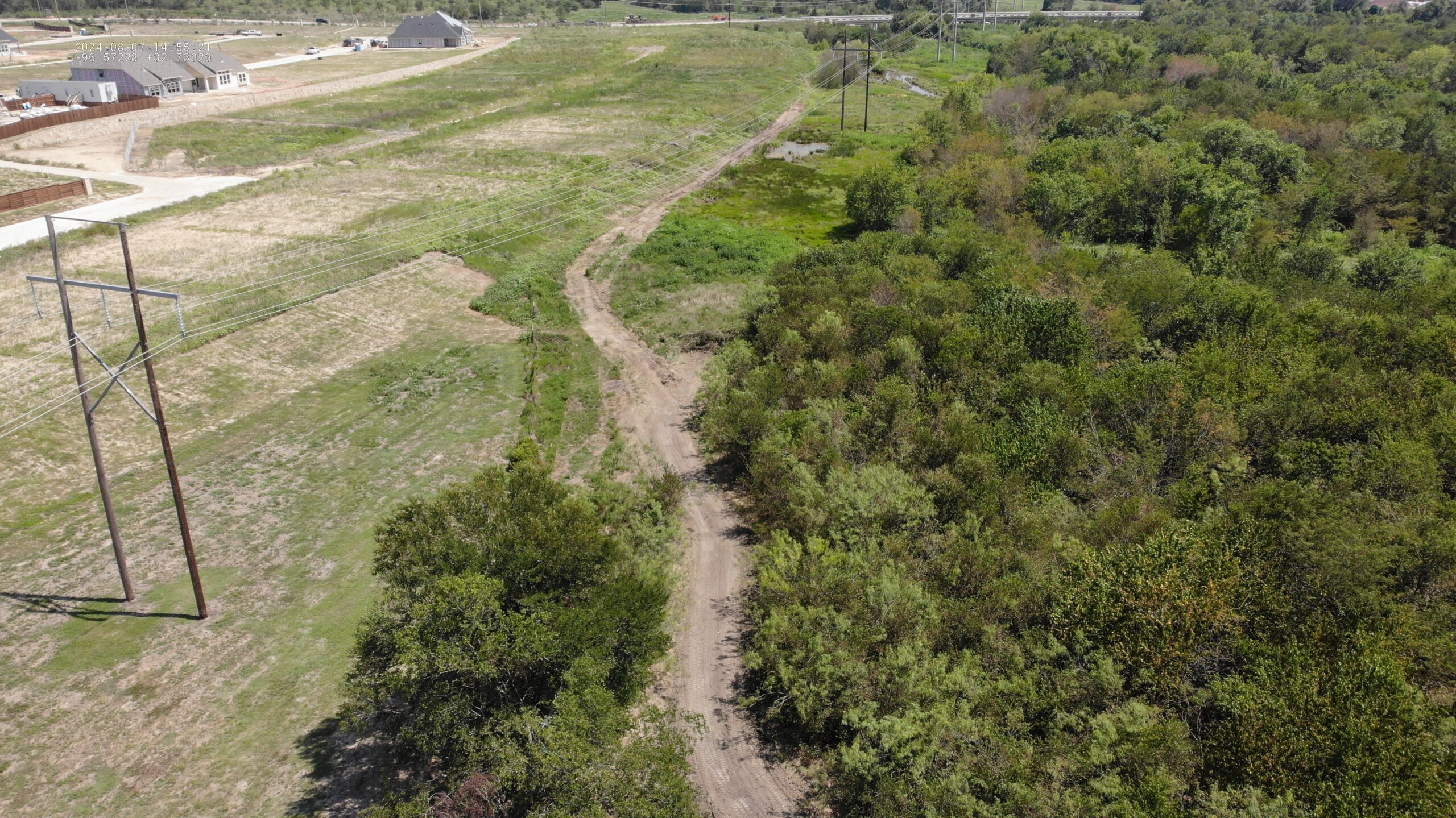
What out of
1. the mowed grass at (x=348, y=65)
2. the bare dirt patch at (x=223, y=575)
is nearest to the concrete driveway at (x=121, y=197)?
the bare dirt patch at (x=223, y=575)

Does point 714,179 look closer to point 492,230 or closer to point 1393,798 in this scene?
point 492,230

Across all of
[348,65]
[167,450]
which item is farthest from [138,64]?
[167,450]

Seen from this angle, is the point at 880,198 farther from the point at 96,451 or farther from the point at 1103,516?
the point at 96,451

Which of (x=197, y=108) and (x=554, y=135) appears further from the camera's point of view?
(x=197, y=108)

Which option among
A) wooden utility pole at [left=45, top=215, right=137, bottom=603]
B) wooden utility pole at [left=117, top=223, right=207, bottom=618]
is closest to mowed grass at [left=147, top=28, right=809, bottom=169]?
wooden utility pole at [left=45, top=215, right=137, bottom=603]

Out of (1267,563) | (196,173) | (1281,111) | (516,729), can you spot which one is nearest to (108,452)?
(516,729)

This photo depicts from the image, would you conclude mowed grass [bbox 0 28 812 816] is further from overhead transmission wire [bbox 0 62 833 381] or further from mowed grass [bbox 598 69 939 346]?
mowed grass [bbox 598 69 939 346]
